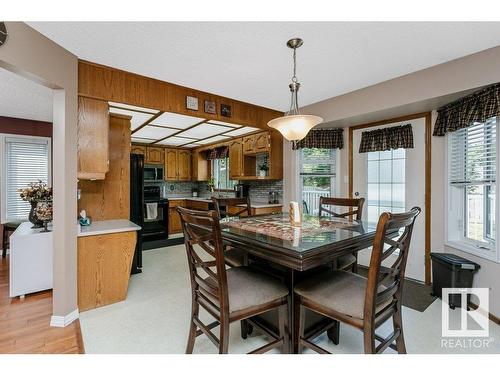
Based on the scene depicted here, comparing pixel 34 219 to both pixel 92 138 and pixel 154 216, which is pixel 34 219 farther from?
pixel 154 216

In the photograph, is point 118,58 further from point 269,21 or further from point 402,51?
point 402,51

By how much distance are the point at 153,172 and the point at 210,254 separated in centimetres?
481

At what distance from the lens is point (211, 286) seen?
146cm

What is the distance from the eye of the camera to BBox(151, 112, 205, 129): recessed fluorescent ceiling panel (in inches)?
127

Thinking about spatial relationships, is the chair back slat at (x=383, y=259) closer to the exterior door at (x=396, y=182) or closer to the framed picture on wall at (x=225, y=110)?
the exterior door at (x=396, y=182)

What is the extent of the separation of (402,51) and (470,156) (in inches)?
53.4

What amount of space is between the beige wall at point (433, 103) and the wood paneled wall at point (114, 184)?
2.67m

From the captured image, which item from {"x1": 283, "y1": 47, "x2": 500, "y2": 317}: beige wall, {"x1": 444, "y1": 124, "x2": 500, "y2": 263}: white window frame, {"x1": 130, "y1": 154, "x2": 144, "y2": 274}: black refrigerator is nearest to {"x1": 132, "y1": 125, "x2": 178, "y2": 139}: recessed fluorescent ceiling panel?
{"x1": 130, "y1": 154, "x2": 144, "y2": 274}: black refrigerator

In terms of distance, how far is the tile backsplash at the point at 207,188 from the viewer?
459 centimetres

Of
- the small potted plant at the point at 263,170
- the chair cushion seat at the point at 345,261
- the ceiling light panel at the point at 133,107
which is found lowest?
the chair cushion seat at the point at 345,261

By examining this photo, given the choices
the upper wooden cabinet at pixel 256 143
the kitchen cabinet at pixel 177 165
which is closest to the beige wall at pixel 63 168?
the upper wooden cabinet at pixel 256 143

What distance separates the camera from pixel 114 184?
3125 millimetres

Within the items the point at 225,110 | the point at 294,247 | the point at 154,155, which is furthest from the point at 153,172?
the point at 294,247
